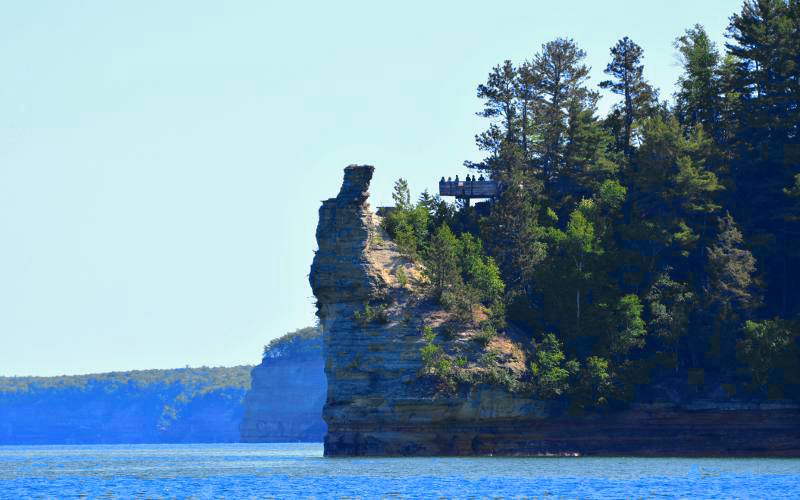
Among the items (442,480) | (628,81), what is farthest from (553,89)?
(442,480)

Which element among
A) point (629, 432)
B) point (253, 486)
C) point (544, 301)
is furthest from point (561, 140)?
point (253, 486)

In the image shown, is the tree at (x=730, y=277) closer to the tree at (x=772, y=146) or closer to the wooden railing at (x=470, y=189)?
the tree at (x=772, y=146)

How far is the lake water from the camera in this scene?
5912cm

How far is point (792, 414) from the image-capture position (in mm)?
91375

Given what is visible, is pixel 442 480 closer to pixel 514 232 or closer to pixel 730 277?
pixel 730 277

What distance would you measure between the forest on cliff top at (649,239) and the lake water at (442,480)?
9569 millimetres

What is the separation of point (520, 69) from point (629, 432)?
117 ft

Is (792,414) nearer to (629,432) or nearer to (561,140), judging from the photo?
(629,432)

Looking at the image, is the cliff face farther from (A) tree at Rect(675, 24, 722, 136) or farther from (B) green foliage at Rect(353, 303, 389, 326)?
(A) tree at Rect(675, 24, 722, 136)

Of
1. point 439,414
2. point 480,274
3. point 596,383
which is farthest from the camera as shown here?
point 480,274

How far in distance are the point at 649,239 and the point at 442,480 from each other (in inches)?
1479

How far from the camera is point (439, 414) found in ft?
300

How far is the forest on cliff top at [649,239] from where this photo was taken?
94.1 metres

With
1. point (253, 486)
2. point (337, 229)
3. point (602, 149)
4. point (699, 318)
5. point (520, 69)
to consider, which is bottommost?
point (253, 486)
